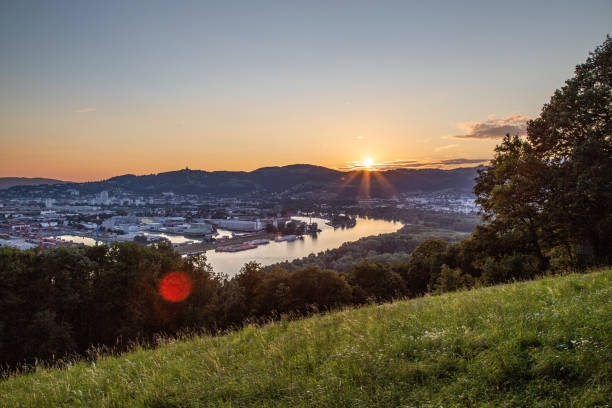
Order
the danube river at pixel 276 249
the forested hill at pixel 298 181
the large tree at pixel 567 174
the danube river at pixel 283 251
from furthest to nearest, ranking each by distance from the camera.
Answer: the forested hill at pixel 298 181, the danube river at pixel 283 251, the danube river at pixel 276 249, the large tree at pixel 567 174

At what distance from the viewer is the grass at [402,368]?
2.55 metres

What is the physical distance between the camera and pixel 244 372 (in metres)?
3.48

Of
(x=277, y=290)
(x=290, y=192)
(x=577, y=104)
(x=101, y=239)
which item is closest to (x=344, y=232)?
(x=101, y=239)

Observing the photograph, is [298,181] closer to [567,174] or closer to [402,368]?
[567,174]

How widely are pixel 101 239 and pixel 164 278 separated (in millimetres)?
34285

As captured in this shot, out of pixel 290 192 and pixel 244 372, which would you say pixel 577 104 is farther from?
pixel 290 192

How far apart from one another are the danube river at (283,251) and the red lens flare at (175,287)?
67.6ft

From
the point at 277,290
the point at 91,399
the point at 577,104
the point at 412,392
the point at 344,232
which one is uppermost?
the point at 577,104

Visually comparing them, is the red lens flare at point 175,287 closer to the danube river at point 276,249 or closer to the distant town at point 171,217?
the danube river at point 276,249

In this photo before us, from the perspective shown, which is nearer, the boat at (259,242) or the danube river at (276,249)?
the danube river at (276,249)

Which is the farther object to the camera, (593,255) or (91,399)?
(593,255)

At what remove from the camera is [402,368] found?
3.00 m

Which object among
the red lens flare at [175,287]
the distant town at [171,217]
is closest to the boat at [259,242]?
the distant town at [171,217]

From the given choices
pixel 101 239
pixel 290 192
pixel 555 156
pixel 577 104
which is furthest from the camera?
Answer: pixel 290 192
